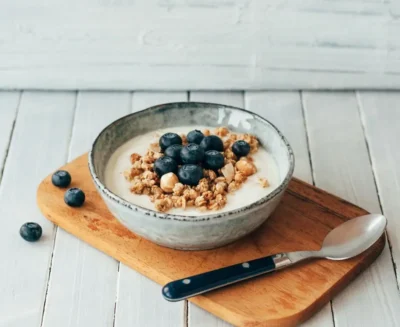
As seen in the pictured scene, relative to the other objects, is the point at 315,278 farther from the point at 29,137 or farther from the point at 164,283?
the point at 29,137

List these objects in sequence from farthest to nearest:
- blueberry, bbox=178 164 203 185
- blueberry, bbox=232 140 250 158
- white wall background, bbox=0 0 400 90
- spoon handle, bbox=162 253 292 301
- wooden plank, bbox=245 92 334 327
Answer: white wall background, bbox=0 0 400 90
wooden plank, bbox=245 92 334 327
blueberry, bbox=232 140 250 158
blueberry, bbox=178 164 203 185
spoon handle, bbox=162 253 292 301

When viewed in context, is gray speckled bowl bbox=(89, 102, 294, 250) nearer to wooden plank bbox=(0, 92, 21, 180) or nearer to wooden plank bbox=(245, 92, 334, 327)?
wooden plank bbox=(245, 92, 334, 327)

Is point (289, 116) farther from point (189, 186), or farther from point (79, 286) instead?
point (79, 286)

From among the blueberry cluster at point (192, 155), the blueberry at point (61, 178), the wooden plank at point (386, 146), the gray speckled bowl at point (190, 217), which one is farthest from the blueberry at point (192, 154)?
the wooden plank at point (386, 146)

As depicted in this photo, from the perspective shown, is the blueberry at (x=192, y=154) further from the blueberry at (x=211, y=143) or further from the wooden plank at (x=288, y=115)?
the wooden plank at (x=288, y=115)

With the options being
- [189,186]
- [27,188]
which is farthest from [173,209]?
[27,188]

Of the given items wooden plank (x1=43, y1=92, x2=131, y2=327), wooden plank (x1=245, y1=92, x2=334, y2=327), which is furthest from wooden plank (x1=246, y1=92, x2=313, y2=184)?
wooden plank (x1=43, y1=92, x2=131, y2=327)

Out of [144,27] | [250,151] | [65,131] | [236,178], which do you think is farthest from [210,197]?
[144,27]

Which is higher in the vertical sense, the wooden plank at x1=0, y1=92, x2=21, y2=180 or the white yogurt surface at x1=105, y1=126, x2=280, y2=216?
the white yogurt surface at x1=105, y1=126, x2=280, y2=216
